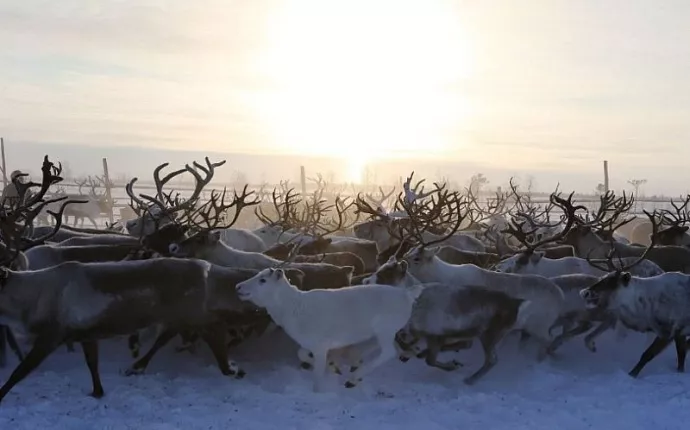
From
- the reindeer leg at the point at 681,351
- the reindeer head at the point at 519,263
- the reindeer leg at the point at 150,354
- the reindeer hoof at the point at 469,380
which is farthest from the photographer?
the reindeer head at the point at 519,263

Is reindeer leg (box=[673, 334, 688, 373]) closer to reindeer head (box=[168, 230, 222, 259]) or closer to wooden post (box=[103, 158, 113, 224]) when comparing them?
reindeer head (box=[168, 230, 222, 259])

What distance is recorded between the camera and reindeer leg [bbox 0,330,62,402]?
4.69m

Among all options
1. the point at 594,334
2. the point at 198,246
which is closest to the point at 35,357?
the point at 198,246

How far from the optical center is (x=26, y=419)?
439 centimetres

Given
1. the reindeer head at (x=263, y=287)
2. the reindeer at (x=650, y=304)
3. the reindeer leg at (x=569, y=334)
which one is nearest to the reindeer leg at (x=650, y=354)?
the reindeer at (x=650, y=304)

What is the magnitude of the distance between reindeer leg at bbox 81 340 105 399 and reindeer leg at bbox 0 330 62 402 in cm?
23

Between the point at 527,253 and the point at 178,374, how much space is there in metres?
3.79

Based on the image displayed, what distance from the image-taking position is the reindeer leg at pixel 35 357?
4.69m

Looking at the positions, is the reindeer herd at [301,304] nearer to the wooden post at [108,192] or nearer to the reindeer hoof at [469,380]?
the reindeer hoof at [469,380]

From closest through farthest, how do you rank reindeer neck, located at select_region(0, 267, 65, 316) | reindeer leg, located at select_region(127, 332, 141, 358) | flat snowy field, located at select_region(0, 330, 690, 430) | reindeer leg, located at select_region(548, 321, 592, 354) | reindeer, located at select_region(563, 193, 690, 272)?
flat snowy field, located at select_region(0, 330, 690, 430) < reindeer neck, located at select_region(0, 267, 65, 316) < reindeer leg, located at select_region(127, 332, 141, 358) < reindeer leg, located at select_region(548, 321, 592, 354) < reindeer, located at select_region(563, 193, 690, 272)

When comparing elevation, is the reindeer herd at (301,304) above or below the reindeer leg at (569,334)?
above

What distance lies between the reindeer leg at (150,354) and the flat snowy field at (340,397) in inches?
3.9

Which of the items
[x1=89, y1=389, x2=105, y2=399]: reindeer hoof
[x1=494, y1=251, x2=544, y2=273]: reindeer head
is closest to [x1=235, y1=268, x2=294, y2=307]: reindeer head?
[x1=89, y1=389, x2=105, y2=399]: reindeer hoof

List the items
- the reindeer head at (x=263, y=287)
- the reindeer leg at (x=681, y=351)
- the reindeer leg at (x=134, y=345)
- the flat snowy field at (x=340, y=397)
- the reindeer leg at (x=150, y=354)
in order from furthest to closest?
the reindeer leg at (x=681, y=351), the reindeer leg at (x=134, y=345), the reindeer leg at (x=150, y=354), the reindeer head at (x=263, y=287), the flat snowy field at (x=340, y=397)
